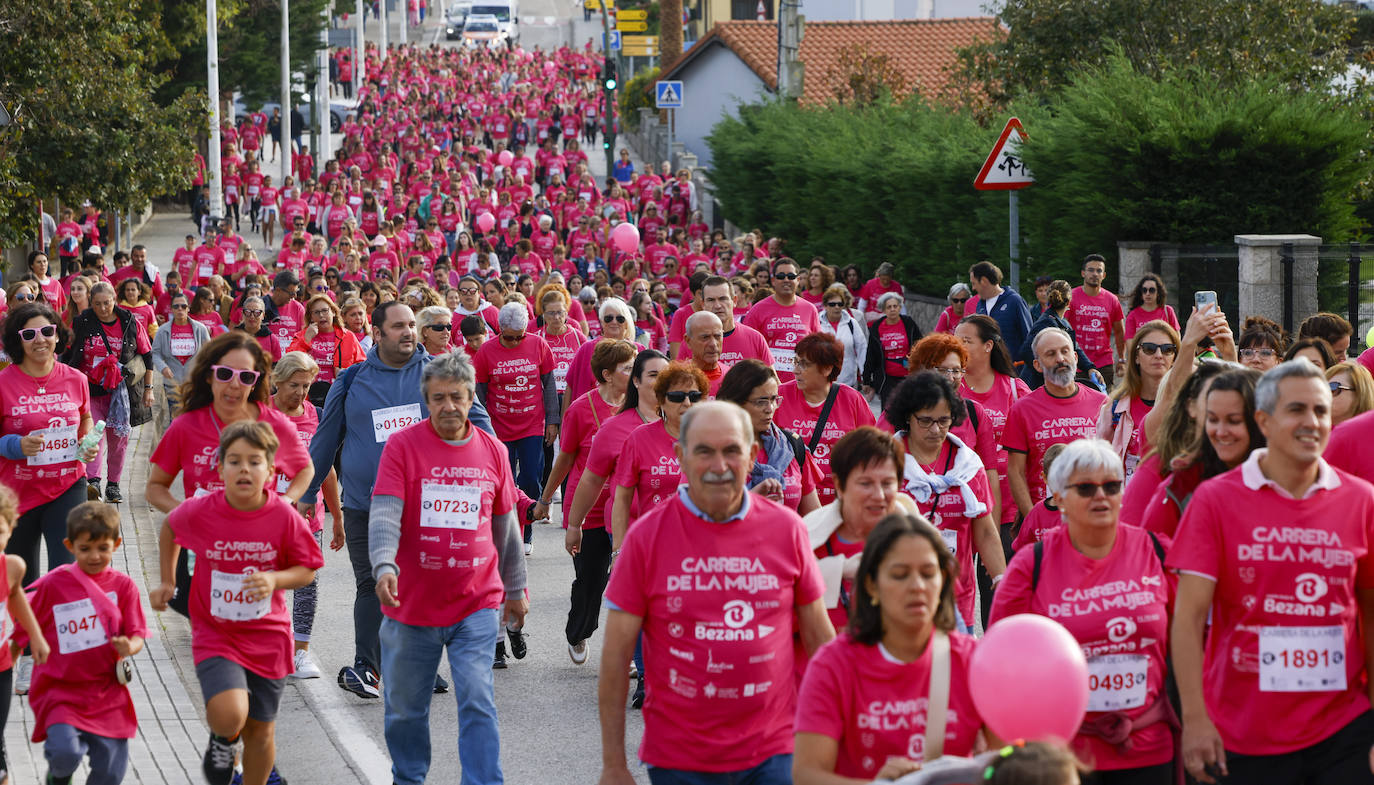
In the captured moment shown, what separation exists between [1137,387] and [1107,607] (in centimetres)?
360

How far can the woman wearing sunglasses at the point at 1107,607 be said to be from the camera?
215 inches

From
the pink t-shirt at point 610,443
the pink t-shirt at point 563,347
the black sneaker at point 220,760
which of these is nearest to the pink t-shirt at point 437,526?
the black sneaker at point 220,760

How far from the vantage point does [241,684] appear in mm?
7121

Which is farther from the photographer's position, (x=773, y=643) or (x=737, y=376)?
(x=737, y=376)

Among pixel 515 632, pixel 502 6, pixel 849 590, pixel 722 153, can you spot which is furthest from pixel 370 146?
pixel 502 6

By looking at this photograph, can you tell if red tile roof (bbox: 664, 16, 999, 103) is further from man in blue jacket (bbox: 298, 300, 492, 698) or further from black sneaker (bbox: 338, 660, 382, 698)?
black sneaker (bbox: 338, 660, 382, 698)

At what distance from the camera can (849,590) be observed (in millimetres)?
6227

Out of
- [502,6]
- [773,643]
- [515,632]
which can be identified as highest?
[502,6]

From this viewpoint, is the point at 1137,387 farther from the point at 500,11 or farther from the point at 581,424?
the point at 500,11

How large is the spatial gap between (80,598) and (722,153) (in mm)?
31877

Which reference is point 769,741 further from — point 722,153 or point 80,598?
point 722,153

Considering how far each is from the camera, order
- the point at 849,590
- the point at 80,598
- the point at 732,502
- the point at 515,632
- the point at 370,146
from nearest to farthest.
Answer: the point at 732,502, the point at 849,590, the point at 80,598, the point at 515,632, the point at 370,146

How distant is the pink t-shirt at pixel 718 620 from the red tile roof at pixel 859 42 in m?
48.0

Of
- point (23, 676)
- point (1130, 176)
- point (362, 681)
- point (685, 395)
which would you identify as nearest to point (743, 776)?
point (685, 395)
